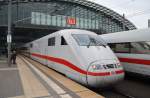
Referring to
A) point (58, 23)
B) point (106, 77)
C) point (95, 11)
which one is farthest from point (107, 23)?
point (106, 77)

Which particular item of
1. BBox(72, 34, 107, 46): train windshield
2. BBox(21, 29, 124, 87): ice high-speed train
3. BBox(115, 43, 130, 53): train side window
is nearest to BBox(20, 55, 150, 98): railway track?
BBox(21, 29, 124, 87): ice high-speed train

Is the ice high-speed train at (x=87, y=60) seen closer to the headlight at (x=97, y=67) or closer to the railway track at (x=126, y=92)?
the headlight at (x=97, y=67)

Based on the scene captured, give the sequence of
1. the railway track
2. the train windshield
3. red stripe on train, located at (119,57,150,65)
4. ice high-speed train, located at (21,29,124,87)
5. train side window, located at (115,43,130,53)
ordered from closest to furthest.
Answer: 1. ice high-speed train, located at (21,29,124,87)
2. the railway track
3. the train windshield
4. red stripe on train, located at (119,57,150,65)
5. train side window, located at (115,43,130,53)

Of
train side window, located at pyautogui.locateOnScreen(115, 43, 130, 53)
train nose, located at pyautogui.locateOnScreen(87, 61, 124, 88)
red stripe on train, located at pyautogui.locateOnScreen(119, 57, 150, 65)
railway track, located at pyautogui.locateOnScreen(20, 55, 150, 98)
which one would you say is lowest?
railway track, located at pyautogui.locateOnScreen(20, 55, 150, 98)

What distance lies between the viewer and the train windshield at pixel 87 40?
9.34m

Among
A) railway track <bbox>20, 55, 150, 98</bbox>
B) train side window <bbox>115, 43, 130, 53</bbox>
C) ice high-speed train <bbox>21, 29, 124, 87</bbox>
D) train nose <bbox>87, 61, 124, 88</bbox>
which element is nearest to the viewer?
train nose <bbox>87, 61, 124, 88</bbox>

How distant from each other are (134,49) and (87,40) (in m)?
3.11

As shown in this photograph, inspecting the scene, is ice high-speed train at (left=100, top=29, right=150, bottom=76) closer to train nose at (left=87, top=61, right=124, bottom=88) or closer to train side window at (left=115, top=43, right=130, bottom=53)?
train side window at (left=115, top=43, right=130, bottom=53)

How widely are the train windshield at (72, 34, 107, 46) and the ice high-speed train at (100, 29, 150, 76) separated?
2244mm

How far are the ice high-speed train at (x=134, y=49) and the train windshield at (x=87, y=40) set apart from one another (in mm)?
2244

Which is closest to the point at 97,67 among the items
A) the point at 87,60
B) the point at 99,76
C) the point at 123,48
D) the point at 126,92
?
the point at 99,76

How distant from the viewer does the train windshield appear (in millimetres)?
9341

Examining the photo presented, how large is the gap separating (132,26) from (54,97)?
59.7 meters

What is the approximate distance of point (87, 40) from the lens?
9.60 meters
